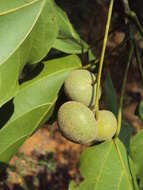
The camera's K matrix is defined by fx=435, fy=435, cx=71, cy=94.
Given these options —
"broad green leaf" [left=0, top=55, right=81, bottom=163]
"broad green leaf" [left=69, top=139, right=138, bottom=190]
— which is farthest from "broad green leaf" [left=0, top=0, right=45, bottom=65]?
"broad green leaf" [left=69, top=139, right=138, bottom=190]

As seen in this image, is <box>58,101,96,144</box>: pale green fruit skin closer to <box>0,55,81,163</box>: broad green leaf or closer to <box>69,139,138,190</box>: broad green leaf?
<box>0,55,81,163</box>: broad green leaf

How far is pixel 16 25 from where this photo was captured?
1.11 meters

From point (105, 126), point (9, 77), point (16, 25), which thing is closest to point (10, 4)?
point (16, 25)

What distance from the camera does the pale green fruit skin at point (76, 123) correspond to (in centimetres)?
119

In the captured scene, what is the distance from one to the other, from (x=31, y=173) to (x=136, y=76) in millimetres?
1887

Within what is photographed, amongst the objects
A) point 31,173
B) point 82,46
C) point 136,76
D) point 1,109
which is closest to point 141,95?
point 136,76

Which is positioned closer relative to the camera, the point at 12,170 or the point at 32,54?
the point at 32,54

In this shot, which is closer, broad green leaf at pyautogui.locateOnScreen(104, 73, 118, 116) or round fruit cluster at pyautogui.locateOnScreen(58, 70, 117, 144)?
round fruit cluster at pyautogui.locateOnScreen(58, 70, 117, 144)

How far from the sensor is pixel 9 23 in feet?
3.59

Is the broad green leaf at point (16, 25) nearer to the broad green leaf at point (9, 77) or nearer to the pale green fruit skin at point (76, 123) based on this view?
the broad green leaf at point (9, 77)

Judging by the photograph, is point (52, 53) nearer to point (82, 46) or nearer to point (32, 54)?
point (82, 46)

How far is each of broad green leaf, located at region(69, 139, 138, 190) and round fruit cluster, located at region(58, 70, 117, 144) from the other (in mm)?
103

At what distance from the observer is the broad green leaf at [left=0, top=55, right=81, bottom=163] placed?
1211mm

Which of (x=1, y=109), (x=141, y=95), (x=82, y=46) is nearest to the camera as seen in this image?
(x=1, y=109)
